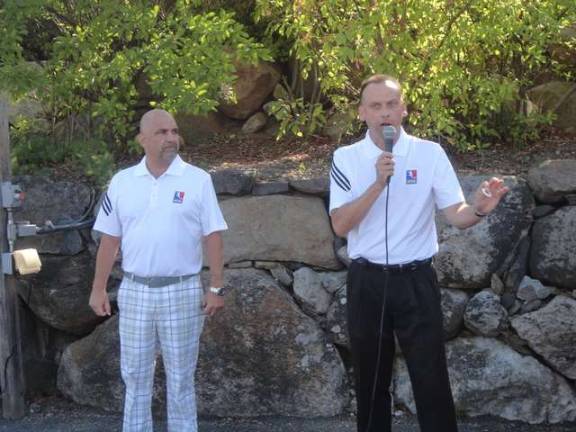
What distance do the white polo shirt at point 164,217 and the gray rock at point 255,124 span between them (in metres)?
2.72

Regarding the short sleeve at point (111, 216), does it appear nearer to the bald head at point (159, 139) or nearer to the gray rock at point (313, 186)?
the bald head at point (159, 139)

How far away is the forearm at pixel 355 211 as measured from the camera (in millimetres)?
4199

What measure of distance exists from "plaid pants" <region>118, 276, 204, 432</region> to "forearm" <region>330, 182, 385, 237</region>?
962 millimetres

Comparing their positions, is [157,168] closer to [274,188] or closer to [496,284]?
[274,188]

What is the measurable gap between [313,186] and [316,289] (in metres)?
0.64

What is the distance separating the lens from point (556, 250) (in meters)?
5.88

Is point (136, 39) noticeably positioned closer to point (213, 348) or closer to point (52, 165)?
point (52, 165)

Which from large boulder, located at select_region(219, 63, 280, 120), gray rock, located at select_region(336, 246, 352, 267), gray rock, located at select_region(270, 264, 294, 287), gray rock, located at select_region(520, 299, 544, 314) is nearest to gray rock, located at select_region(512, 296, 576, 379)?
gray rock, located at select_region(520, 299, 544, 314)

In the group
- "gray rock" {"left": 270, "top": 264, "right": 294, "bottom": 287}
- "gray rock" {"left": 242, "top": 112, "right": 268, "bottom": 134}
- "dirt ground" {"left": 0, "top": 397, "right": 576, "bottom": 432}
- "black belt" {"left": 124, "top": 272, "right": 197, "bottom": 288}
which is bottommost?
"dirt ground" {"left": 0, "top": 397, "right": 576, "bottom": 432}

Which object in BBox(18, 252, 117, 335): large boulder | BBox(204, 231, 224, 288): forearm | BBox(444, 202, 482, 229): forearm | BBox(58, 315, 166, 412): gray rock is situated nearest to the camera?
BBox(444, 202, 482, 229): forearm

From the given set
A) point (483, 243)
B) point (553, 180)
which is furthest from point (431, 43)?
point (483, 243)

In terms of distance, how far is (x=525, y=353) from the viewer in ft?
19.4

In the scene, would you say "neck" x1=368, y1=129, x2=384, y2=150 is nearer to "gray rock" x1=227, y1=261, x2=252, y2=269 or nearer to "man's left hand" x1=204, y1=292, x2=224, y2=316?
"man's left hand" x1=204, y1=292, x2=224, y2=316

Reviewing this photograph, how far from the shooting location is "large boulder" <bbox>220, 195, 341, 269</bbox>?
616 centimetres
